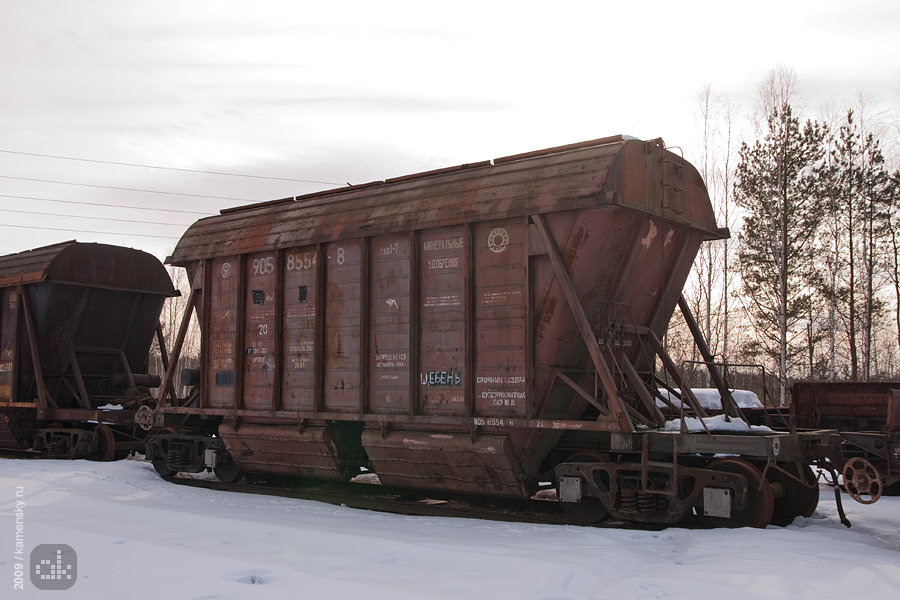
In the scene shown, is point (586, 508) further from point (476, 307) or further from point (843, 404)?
point (843, 404)

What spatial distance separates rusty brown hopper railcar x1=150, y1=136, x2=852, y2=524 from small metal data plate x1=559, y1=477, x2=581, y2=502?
20 millimetres

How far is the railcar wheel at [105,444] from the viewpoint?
1462 cm

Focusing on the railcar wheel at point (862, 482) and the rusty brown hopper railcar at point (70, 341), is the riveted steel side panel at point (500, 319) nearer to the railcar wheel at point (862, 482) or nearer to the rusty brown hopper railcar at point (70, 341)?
the railcar wheel at point (862, 482)

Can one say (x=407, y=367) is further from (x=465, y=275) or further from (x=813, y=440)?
(x=813, y=440)

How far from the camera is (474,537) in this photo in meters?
7.49

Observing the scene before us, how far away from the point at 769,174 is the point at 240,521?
24.6 meters

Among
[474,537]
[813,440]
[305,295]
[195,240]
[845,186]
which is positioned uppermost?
[845,186]

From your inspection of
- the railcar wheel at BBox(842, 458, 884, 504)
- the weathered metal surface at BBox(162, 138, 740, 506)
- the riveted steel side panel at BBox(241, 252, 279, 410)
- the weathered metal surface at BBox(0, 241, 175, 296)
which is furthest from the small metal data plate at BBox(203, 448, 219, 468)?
the railcar wheel at BBox(842, 458, 884, 504)

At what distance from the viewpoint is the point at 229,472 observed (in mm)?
12523

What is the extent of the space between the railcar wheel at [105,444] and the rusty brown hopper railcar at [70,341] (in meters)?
0.02

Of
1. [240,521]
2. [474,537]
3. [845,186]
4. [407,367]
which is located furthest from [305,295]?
[845,186]

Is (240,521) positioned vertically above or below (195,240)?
below

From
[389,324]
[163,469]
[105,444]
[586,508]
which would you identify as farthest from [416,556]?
→ [105,444]

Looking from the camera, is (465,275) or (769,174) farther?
(769,174)
